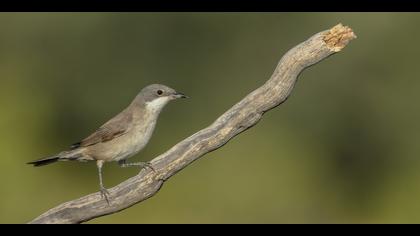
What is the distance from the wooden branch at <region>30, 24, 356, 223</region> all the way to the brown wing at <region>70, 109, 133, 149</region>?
4.52 ft

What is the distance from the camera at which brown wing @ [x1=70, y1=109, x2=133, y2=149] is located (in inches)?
382

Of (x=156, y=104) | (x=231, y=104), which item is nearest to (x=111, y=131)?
(x=156, y=104)

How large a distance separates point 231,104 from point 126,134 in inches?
304

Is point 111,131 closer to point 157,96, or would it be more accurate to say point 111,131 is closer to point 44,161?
point 157,96

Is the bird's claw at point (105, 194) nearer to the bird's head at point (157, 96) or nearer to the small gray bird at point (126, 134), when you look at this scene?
the small gray bird at point (126, 134)

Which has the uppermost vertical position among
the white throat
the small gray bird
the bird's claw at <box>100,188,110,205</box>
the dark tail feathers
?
the white throat

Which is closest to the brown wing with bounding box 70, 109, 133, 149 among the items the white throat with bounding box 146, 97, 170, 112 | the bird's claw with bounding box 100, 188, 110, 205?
the white throat with bounding box 146, 97, 170, 112

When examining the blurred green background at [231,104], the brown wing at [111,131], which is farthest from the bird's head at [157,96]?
the blurred green background at [231,104]

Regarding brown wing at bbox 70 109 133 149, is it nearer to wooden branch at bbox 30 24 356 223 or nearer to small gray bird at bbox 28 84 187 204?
small gray bird at bbox 28 84 187 204

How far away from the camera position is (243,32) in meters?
18.2

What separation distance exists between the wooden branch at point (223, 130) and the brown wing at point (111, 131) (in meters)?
1.38

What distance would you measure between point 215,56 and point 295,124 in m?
2.38

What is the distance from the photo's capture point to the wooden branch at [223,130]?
27.1 ft

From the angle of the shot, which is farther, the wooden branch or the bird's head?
the bird's head
